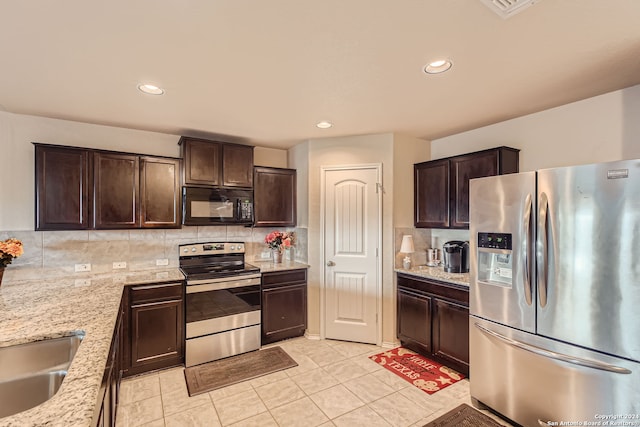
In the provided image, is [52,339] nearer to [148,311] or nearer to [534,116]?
[148,311]

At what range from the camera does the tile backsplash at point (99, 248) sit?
2955mm

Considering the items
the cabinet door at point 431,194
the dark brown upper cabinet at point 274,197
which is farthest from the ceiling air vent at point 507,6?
the dark brown upper cabinet at point 274,197

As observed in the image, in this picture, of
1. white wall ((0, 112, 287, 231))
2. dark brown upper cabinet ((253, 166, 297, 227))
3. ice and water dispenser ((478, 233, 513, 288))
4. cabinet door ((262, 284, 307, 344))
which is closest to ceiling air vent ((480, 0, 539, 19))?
ice and water dispenser ((478, 233, 513, 288))

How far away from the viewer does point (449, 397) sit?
8.53 ft

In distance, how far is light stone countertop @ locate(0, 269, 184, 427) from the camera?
0.97 metres

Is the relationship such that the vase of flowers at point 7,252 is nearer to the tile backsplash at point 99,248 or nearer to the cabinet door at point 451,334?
the tile backsplash at point 99,248

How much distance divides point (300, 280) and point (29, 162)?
306cm

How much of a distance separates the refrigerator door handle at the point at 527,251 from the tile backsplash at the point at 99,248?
2.48 m

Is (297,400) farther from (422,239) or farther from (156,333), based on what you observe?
(422,239)

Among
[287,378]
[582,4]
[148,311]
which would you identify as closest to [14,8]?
[148,311]

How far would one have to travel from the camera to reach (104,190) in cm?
302

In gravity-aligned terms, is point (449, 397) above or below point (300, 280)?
below

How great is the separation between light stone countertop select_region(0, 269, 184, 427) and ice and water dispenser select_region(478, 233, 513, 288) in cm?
248

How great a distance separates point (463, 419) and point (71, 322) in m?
2.74
